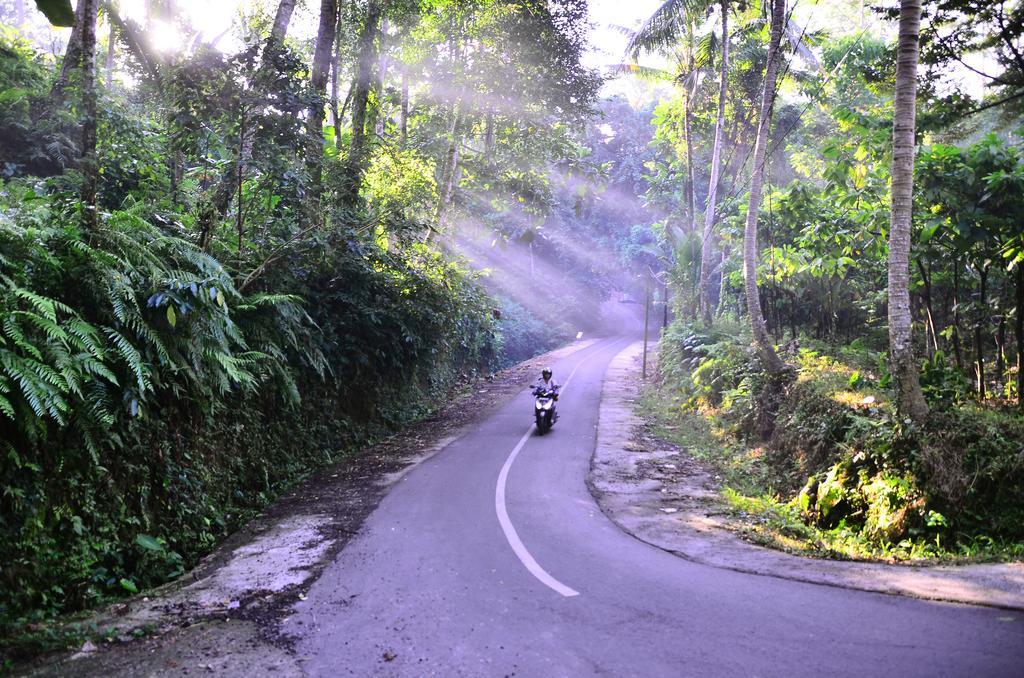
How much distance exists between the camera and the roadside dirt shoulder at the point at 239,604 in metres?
4.49

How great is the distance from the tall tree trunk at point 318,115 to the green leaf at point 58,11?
360 inches

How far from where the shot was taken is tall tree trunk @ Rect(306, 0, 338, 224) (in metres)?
12.3

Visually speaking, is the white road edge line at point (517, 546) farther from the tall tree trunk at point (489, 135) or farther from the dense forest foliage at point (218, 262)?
the tall tree trunk at point (489, 135)

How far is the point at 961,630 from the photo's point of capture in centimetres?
452

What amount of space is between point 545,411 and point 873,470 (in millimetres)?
8922

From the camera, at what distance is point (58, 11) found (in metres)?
2.92

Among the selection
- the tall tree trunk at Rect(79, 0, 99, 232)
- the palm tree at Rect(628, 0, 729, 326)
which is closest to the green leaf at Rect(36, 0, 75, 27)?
the tall tree trunk at Rect(79, 0, 99, 232)

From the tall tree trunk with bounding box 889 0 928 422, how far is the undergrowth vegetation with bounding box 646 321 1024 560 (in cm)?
47

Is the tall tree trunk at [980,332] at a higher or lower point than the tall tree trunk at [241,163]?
lower

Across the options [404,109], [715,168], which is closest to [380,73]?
[404,109]

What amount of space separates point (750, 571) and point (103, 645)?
5590 millimetres

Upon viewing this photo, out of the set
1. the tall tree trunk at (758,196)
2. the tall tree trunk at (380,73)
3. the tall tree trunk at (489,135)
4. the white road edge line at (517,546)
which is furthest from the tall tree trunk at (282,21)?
the tall tree trunk at (489,135)

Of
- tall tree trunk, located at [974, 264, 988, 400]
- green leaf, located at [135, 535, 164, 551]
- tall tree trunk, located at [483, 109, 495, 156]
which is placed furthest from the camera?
tall tree trunk, located at [483, 109, 495, 156]

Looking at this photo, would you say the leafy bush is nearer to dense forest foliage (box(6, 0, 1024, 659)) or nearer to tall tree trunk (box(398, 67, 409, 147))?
dense forest foliage (box(6, 0, 1024, 659))
